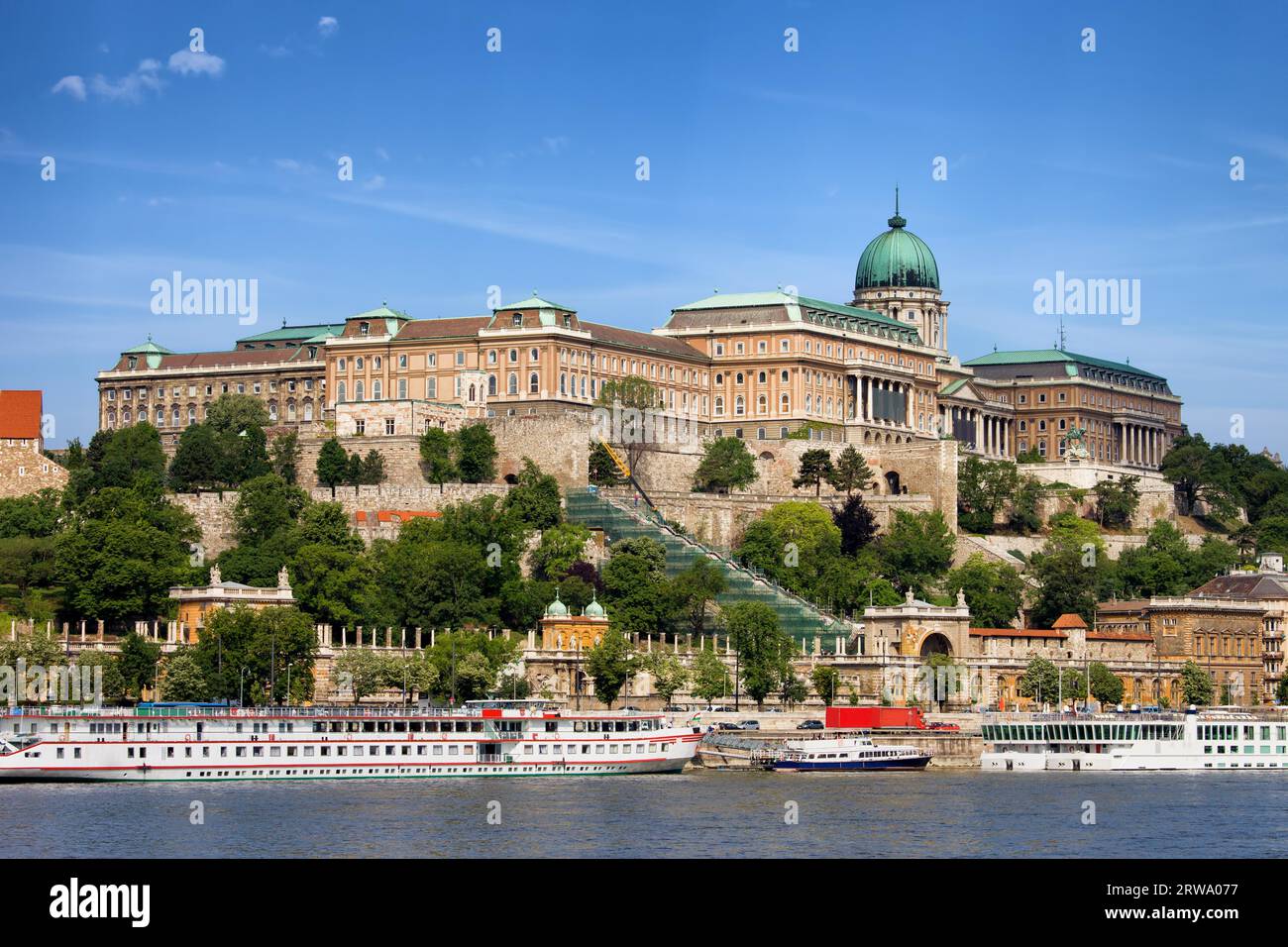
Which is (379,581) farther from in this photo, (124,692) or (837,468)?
(837,468)

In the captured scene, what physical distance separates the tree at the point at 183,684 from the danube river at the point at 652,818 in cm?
1283

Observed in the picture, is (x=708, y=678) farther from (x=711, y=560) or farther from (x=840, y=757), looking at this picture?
(x=711, y=560)

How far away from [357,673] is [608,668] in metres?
10.0

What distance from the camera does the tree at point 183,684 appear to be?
85.8 meters

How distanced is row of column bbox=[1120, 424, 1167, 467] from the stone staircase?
62622mm

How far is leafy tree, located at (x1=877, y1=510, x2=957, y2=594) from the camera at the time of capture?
121 m

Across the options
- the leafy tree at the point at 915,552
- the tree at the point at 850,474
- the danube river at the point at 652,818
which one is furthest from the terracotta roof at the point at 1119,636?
the danube river at the point at 652,818

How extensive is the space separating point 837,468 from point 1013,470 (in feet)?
51.6

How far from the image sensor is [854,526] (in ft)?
405

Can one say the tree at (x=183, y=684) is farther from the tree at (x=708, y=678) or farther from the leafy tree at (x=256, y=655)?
the tree at (x=708, y=678)

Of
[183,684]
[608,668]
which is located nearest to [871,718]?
[608,668]

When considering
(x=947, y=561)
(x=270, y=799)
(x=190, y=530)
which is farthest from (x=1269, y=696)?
(x=270, y=799)
